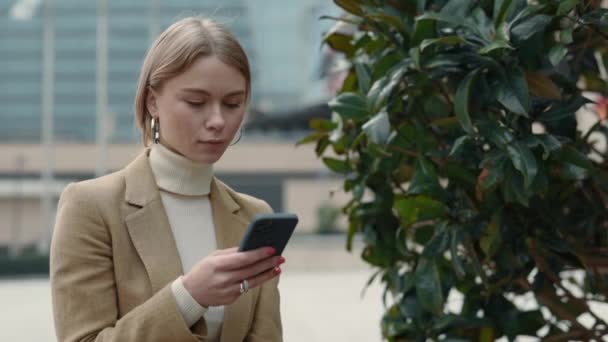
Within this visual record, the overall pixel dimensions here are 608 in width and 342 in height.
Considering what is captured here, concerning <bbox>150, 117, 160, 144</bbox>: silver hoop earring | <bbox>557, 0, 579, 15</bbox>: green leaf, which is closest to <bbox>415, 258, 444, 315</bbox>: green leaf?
<bbox>557, 0, 579, 15</bbox>: green leaf

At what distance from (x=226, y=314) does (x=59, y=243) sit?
1.20 ft

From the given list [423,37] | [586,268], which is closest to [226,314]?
[423,37]

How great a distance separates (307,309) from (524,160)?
13.1 meters

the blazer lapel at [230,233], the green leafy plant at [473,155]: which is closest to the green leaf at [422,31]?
the green leafy plant at [473,155]

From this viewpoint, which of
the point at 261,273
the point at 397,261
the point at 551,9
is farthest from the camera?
the point at 397,261

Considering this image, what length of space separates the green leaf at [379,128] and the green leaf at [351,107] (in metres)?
0.14

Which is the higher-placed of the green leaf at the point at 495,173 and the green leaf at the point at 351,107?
the green leaf at the point at 351,107

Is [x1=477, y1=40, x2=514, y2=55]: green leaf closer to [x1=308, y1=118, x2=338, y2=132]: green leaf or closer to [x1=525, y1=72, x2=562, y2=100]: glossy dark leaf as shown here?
[x1=525, y1=72, x2=562, y2=100]: glossy dark leaf

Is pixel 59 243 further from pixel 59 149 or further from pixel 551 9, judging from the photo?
pixel 59 149

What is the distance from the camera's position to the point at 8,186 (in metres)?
41.4

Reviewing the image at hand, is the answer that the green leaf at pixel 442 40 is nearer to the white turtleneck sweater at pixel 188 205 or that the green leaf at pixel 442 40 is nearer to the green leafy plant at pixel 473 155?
the green leafy plant at pixel 473 155

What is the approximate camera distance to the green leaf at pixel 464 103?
2852mm

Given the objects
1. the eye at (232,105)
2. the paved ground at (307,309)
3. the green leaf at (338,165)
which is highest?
the eye at (232,105)

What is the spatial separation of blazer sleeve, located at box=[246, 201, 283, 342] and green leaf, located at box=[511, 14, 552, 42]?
3.42 ft
